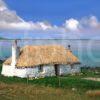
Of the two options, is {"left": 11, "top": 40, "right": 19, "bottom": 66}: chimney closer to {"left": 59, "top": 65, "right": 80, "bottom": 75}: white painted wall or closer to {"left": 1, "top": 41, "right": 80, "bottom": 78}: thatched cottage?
{"left": 1, "top": 41, "right": 80, "bottom": 78}: thatched cottage

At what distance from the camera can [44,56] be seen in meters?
45.4

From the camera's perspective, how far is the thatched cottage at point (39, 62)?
143 ft

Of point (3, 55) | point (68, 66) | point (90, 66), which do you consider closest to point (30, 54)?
point (68, 66)

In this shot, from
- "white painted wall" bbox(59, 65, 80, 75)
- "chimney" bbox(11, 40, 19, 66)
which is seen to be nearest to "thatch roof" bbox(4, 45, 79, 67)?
"chimney" bbox(11, 40, 19, 66)

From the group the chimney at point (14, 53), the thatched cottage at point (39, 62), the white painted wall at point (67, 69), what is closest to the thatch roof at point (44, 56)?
the thatched cottage at point (39, 62)

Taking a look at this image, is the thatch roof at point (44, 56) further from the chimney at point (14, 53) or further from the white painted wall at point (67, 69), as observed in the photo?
the white painted wall at point (67, 69)

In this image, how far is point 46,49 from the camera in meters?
46.8

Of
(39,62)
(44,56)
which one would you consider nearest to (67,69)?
(44,56)

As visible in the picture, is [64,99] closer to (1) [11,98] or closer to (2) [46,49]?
(1) [11,98]

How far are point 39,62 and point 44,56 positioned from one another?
140 cm

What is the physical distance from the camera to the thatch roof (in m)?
43.9

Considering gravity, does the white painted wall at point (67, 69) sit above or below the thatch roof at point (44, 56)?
below

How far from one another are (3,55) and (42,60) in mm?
10277

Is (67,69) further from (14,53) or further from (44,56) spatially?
(14,53)
